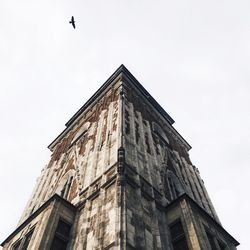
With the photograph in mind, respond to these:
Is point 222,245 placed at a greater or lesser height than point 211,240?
greater

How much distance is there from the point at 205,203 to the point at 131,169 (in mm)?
9046

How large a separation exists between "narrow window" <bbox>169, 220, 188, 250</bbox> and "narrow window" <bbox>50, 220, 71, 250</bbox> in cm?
479

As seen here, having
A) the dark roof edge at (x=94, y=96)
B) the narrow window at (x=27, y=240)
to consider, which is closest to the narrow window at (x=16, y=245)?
the narrow window at (x=27, y=240)

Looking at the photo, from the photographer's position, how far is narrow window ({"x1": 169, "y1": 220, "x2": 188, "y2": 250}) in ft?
45.8

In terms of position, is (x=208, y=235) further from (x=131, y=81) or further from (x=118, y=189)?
(x=131, y=81)

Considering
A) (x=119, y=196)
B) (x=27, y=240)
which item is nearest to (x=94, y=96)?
(x=27, y=240)

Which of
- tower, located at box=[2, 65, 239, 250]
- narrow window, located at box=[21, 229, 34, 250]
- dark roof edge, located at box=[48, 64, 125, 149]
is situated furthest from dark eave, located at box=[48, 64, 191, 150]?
narrow window, located at box=[21, 229, 34, 250]

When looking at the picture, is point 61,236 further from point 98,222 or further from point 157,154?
point 157,154

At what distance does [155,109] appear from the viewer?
32.6 m

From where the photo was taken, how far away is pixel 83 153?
74.0 ft

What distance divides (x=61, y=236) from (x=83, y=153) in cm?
886

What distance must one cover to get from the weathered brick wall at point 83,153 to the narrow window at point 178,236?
14.5ft

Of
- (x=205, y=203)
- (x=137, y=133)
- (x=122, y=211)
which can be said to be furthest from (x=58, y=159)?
(x=122, y=211)

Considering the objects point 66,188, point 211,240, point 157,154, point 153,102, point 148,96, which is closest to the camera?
point 211,240
